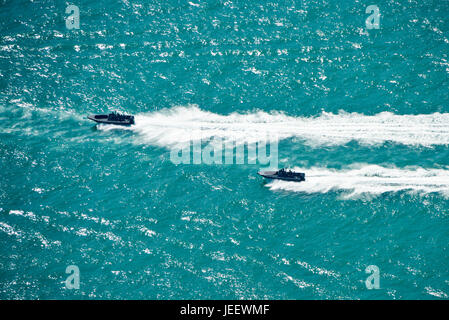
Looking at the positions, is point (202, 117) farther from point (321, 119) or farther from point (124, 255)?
point (124, 255)

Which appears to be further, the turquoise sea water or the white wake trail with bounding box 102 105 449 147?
the white wake trail with bounding box 102 105 449 147

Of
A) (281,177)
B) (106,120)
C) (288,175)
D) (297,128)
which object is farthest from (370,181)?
(106,120)

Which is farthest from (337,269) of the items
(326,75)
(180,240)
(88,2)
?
(88,2)

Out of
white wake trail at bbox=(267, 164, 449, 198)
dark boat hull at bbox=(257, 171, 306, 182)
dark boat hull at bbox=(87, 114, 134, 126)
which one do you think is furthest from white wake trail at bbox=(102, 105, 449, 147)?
dark boat hull at bbox=(257, 171, 306, 182)

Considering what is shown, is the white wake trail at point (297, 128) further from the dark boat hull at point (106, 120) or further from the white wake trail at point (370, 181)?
the white wake trail at point (370, 181)

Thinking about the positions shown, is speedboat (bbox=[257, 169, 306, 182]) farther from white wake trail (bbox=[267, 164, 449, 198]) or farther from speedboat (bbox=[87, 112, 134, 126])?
speedboat (bbox=[87, 112, 134, 126])

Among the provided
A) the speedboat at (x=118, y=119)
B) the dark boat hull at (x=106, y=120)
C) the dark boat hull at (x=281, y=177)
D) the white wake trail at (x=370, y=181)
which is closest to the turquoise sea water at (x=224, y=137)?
the white wake trail at (x=370, y=181)
